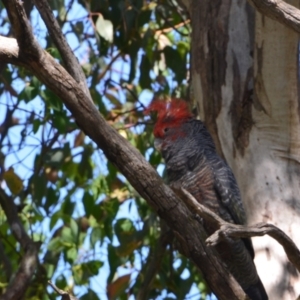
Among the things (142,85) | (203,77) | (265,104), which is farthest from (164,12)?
(265,104)

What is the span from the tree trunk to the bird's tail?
79mm

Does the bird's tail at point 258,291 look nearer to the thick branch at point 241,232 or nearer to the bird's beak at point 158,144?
the thick branch at point 241,232

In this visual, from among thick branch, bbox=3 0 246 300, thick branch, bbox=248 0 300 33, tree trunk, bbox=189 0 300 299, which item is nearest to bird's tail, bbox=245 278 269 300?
tree trunk, bbox=189 0 300 299

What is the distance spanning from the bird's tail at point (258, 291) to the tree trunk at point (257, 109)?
0.26ft

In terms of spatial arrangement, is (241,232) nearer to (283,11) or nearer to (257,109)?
(283,11)

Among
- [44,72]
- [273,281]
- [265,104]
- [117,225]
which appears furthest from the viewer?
[117,225]

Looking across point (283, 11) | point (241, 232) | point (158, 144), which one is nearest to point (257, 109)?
point (158, 144)

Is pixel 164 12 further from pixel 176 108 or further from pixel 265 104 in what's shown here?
pixel 265 104

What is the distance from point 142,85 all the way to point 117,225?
0.90m

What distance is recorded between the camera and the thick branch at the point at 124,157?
2.54 metres

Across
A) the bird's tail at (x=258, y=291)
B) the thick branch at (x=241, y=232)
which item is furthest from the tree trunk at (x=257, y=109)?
the thick branch at (x=241, y=232)

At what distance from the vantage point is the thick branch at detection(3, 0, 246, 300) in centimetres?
254

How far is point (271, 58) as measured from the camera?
3.13 meters

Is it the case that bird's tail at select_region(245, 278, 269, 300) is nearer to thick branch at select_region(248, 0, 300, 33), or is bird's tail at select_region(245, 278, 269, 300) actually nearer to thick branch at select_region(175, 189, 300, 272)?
thick branch at select_region(175, 189, 300, 272)
